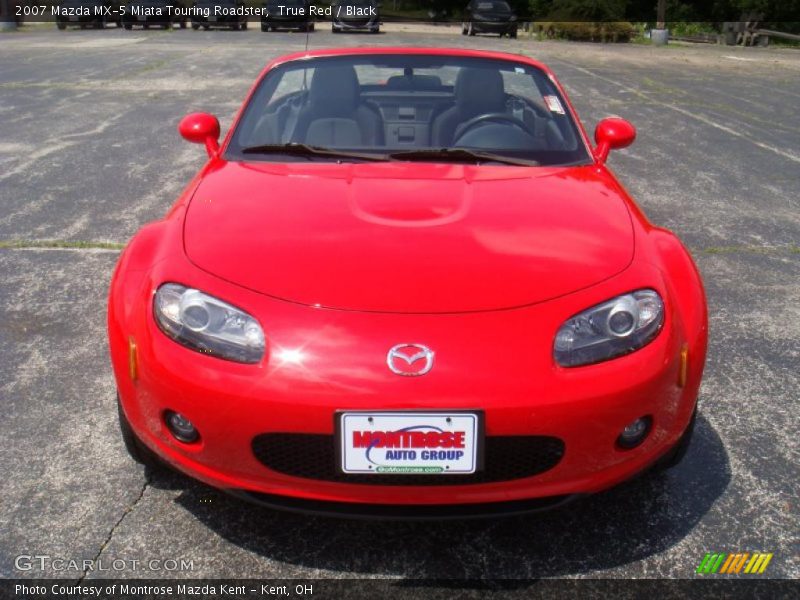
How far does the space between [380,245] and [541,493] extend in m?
0.83

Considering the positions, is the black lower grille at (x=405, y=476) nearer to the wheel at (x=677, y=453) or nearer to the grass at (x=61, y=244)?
the wheel at (x=677, y=453)

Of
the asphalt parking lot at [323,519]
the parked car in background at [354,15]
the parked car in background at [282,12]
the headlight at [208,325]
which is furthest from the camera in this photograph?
the parked car in background at [354,15]

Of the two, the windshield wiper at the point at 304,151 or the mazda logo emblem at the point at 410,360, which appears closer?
the mazda logo emblem at the point at 410,360

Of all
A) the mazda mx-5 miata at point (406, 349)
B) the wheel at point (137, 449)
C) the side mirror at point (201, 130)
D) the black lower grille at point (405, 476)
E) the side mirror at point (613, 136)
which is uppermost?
the side mirror at point (613, 136)

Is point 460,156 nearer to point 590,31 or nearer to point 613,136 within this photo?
point 613,136

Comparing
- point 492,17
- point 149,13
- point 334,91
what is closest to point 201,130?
point 334,91

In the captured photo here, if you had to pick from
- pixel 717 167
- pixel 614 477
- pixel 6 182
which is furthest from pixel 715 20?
pixel 614 477

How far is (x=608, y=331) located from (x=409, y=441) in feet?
2.00

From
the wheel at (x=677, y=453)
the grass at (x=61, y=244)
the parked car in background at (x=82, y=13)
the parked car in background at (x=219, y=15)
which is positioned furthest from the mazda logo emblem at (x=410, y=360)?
the parked car in background at (x=82, y=13)

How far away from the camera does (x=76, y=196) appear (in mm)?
5961

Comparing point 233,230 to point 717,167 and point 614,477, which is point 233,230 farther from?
point 717,167

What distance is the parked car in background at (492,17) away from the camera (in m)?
29.9

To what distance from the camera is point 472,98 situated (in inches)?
138

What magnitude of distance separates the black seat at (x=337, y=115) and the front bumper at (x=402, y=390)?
128cm
